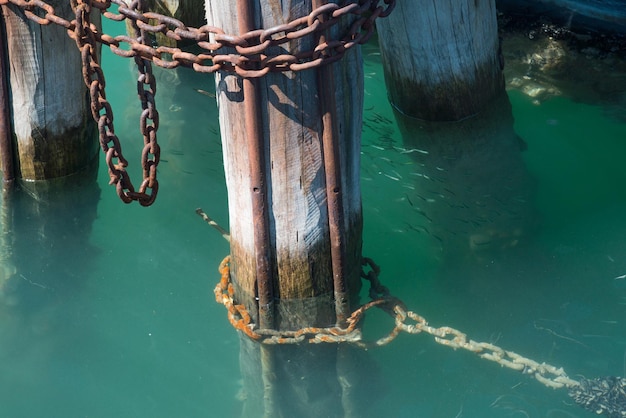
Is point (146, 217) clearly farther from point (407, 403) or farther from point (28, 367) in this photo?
point (407, 403)

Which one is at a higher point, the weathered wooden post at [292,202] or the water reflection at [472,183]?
the weathered wooden post at [292,202]

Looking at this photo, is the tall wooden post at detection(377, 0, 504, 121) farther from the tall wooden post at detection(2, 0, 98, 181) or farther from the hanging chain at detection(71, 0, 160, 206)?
the hanging chain at detection(71, 0, 160, 206)

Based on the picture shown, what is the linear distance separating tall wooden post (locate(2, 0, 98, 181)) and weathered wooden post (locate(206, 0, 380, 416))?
1.48m

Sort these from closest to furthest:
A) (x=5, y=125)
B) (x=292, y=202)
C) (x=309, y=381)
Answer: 1. (x=292, y=202)
2. (x=309, y=381)
3. (x=5, y=125)

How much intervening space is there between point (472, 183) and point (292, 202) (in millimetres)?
1851

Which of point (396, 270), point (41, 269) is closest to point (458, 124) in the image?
point (396, 270)

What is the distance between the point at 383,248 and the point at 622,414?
4.65 ft

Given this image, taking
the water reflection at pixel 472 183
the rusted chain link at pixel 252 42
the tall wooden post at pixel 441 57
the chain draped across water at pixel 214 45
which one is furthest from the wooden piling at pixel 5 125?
the water reflection at pixel 472 183

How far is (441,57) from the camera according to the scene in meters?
4.98

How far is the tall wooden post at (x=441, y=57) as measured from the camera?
188 inches

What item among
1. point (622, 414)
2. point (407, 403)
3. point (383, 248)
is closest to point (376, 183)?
point (383, 248)

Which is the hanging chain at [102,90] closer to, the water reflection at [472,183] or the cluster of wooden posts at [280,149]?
the cluster of wooden posts at [280,149]

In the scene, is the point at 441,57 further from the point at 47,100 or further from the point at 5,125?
the point at 5,125

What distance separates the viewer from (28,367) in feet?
12.3
